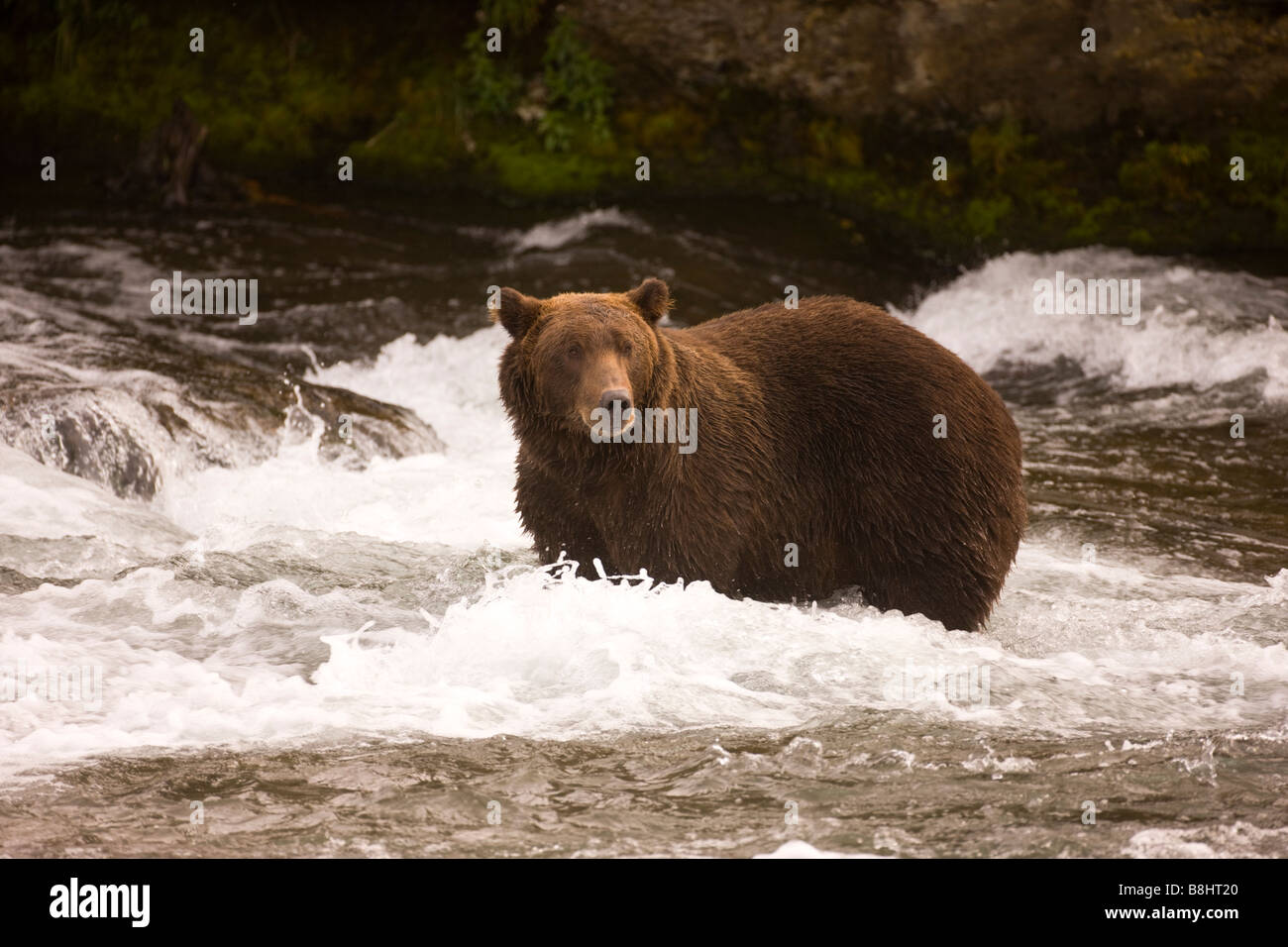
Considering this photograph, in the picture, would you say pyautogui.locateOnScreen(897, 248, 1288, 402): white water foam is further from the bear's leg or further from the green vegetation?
the bear's leg

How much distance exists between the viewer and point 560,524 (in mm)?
6973

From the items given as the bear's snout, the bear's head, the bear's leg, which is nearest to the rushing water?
the bear's leg

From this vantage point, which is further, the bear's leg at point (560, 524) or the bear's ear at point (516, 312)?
the bear's leg at point (560, 524)

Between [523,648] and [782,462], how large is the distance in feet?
5.62

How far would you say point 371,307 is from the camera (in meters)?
15.4

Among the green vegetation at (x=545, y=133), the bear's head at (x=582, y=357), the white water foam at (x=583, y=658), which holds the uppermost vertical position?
the green vegetation at (x=545, y=133)

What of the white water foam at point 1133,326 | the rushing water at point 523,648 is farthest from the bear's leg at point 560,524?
the white water foam at point 1133,326

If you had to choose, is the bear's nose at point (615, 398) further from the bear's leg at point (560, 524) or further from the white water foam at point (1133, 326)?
the white water foam at point (1133, 326)

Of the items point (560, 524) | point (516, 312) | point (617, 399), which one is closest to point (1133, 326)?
point (560, 524)

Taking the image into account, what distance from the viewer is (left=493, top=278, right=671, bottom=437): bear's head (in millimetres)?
6344

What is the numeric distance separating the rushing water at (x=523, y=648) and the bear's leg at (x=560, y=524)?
17 centimetres

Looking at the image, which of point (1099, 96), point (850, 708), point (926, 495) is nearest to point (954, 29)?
point (1099, 96)

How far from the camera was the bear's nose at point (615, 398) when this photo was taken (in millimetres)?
6102

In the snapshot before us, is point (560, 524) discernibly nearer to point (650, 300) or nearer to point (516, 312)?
point (516, 312)
